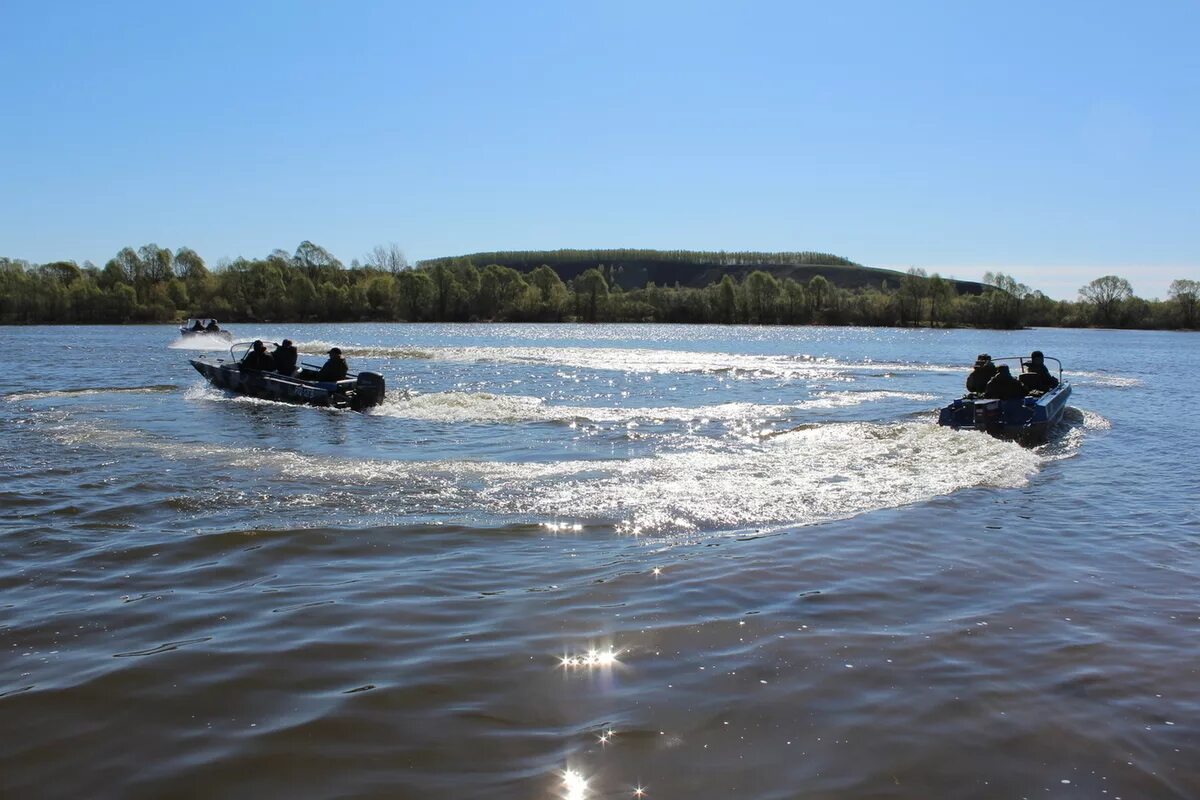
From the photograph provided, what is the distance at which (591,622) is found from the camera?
21.0 ft

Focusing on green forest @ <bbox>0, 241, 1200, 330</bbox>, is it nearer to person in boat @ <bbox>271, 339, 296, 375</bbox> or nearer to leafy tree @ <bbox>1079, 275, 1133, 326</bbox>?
leafy tree @ <bbox>1079, 275, 1133, 326</bbox>

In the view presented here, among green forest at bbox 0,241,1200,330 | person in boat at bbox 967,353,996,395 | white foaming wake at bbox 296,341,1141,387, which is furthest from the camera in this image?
green forest at bbox 0,241,1200,330

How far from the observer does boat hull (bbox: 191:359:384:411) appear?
2150cm

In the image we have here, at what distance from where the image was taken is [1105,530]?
9930 millimetres

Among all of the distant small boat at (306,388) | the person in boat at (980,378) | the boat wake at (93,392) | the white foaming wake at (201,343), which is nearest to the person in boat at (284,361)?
the distant small boat at (306,388)

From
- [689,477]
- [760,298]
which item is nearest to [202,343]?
[689,477]

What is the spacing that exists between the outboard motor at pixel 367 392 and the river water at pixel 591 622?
591 cm

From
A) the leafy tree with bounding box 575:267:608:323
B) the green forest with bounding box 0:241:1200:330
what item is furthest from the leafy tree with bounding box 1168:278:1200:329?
the leafy tree with bounding box 575:267:608:323

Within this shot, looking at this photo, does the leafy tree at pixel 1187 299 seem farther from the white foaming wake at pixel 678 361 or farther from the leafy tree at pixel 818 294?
the white foaming wake at pixel 678 361

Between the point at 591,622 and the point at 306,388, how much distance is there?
57.5 feet

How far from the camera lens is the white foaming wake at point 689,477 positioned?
10.4 metres

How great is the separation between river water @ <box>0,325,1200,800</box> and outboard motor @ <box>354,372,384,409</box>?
19.4ft

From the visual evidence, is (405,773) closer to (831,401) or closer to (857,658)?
(857,658)

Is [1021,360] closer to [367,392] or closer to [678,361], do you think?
[367,392]
